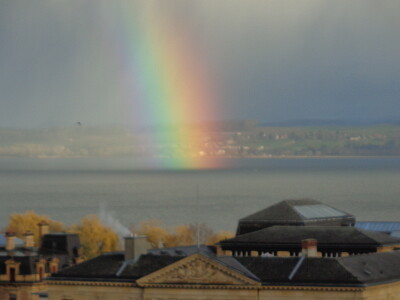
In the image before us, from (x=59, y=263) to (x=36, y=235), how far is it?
54.8 m

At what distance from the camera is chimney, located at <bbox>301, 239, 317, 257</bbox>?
112m

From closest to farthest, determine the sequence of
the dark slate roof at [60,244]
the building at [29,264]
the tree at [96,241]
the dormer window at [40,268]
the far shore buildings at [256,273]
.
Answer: the far shore buildings at [256,273] → the building at [29,264] → the dormer window at [40,268] → the dark slate roof at [60,244] → the tree at [96,241]

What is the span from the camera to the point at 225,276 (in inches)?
4272

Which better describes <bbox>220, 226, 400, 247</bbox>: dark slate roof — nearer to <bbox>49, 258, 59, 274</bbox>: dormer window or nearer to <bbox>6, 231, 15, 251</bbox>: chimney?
<bbox>49, 258, 59, 274</bbox>: dormer window

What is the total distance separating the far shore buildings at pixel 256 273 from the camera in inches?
4178

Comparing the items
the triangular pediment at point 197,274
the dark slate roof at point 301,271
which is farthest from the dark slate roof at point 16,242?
the dark slate roof at point 301,271

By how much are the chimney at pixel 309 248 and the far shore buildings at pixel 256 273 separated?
Result: 61 mm

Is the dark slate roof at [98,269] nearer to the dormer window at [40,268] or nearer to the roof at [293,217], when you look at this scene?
the dormer window at [40,268]

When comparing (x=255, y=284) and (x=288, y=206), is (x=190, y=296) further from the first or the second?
(x=288, y=206)

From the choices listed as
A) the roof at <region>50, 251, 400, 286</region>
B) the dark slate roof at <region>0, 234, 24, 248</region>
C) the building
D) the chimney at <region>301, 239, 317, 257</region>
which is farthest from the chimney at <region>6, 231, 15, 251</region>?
the chimney at <region>301, 239, 317, 257</region>

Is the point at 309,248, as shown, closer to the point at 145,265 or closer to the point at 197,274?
the point at 197,274

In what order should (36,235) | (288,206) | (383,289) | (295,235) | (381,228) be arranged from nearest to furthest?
(383,289) → (295,235) → (288,206) → (381,228) → (36,235)

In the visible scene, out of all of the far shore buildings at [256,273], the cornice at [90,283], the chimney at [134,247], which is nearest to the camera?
the far shore buildings at [256,273]

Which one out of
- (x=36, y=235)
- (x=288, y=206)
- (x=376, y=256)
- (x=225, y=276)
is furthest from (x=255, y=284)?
(x=36, y=235)
